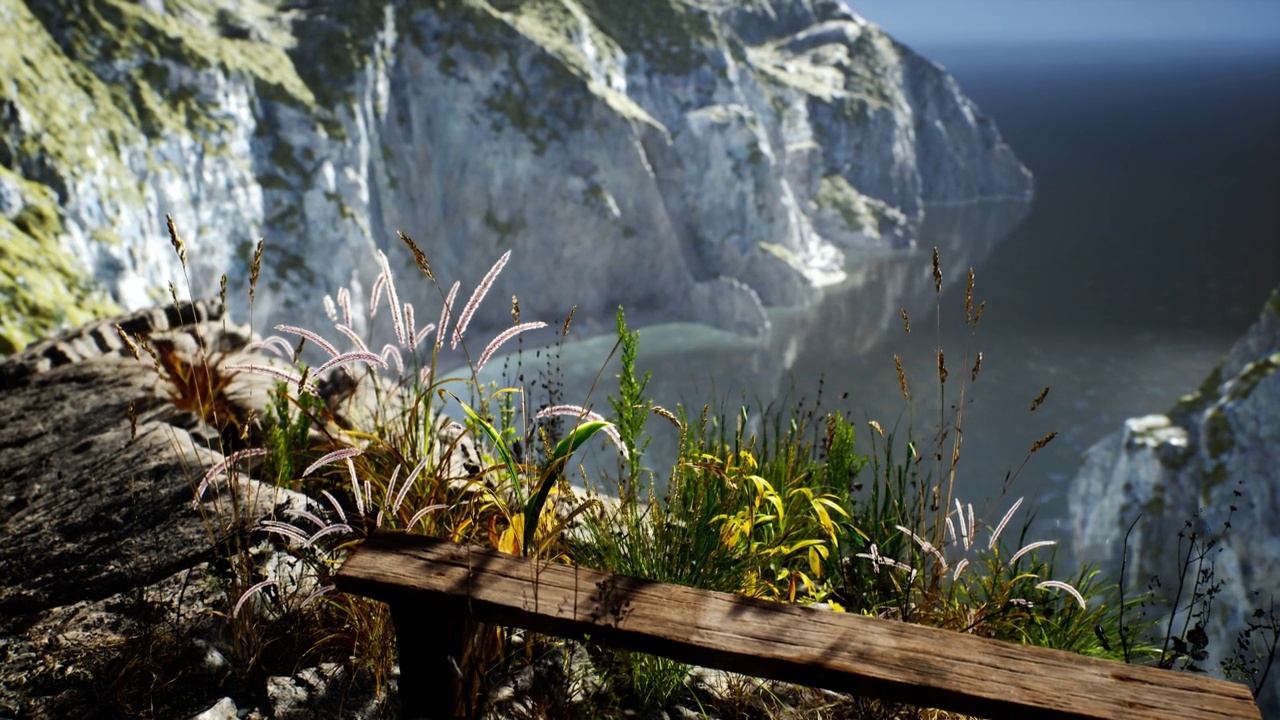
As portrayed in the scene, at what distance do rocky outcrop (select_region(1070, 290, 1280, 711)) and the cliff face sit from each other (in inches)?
1166

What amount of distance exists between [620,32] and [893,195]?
4925 cm

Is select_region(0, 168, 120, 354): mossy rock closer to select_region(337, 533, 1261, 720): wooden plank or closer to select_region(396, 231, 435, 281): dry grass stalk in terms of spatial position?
select_region(396, 231, 435, 281): dry grass stalk

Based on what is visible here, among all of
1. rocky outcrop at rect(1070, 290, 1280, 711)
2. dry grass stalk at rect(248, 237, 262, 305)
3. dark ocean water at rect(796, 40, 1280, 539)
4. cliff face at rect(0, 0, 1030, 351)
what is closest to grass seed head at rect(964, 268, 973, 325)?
dry grass stalk at rect(248, 237, 262, 305)

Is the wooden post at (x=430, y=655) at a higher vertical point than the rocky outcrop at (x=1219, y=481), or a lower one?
higher

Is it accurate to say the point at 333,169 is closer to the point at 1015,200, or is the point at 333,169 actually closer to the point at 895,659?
the point at 895,659

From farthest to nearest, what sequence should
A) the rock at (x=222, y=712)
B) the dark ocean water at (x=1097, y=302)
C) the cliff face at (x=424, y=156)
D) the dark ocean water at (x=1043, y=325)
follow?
the dark ocean water at (x=1097, y=302) < the dark ocean water at (x=1043, y=325) < the cliff face at (x=424, y=156) < the rock at (x=222, y=712)

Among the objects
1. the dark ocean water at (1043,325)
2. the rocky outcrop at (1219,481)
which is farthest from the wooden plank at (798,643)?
the dark ocean water at (1043,325)

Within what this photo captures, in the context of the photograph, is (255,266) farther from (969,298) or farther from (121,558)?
(969,298)

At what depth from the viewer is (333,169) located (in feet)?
154

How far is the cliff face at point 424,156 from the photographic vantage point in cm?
3012

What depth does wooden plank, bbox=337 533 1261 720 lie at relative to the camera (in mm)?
2135

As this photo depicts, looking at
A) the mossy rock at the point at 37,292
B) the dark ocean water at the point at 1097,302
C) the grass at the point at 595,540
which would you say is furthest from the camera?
the dark ocean water at the point at 1097,302

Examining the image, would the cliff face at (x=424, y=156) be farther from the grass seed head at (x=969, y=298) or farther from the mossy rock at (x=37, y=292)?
the grass seed head at (x=969, y=298)

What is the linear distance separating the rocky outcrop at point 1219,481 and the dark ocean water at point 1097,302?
3442 millimetres
